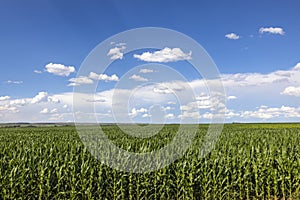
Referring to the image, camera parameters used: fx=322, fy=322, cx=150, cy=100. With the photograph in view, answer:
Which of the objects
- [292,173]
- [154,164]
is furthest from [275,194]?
[154,164]

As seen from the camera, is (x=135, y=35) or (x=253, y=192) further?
(x=135, y=35)

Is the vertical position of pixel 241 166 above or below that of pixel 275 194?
above

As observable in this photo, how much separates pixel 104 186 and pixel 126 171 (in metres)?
0.89

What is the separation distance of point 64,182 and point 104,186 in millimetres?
1337

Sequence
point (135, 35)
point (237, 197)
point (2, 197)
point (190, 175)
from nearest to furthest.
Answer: point (2, 197), point (190, 175), point (237, 197), point (135, 35)

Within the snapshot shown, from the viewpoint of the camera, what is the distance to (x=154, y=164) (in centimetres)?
1151

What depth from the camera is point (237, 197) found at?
11156 mm

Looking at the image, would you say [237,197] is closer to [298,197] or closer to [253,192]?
[253,192]

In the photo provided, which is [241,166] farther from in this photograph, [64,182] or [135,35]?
[135,35]

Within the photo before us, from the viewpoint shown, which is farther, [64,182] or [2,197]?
[64,182]

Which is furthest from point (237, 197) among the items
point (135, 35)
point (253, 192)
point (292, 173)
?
point (135, 35)

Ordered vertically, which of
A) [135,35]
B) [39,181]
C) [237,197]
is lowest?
[237,197]

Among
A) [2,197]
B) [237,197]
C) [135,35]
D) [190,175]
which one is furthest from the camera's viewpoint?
[135,35]

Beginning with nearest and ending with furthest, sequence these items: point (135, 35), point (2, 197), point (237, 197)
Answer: point (2, 197) → point (237, 197) → point (135, 35)
